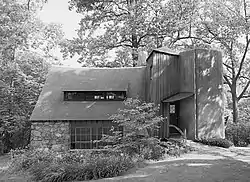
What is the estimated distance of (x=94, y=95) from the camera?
18.5 meters

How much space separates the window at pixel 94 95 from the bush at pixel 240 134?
7.63 m

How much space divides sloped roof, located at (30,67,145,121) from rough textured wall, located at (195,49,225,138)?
4551 mm

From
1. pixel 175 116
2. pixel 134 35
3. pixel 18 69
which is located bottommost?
pixel 175 116

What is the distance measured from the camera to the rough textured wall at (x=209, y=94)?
593 inches

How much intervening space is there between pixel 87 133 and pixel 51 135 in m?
2.12

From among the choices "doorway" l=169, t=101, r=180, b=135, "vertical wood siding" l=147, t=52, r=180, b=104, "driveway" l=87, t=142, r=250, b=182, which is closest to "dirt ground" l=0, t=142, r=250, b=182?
"driveway" l=87, t=142, r=250, b=182

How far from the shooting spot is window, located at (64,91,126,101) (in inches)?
721

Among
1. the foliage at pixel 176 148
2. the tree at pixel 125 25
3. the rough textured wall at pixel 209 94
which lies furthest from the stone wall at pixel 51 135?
the tree at pixel 125 25

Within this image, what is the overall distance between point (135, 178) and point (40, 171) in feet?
11.5

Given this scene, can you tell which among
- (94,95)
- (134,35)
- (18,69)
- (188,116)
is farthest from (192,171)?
(134,35)

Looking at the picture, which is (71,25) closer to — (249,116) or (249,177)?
(249,116)

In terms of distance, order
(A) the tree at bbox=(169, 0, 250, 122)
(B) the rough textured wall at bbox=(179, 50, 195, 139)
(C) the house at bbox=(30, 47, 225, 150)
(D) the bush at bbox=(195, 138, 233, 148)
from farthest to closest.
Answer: (A) the tree at bbox=(169, 0, 250, 122) → (C) the house at bbox=(30, 47, 225, 150) → (B) the rough textured wall at bbox=(179, 50, 195, 139) → (D) the bush at bbox=(195, 138, 233, 148)

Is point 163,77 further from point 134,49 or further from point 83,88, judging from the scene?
point 134,49

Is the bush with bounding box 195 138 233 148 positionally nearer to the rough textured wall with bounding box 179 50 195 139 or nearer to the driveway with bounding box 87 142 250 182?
the rough textured wall with bounding box 179 50 195 139
